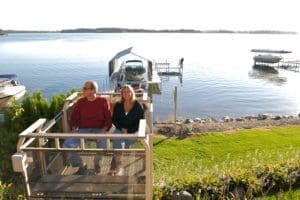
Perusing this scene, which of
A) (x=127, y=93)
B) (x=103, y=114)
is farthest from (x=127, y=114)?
(x=103, y=114)

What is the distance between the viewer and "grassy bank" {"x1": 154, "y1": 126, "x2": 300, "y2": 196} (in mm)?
6848

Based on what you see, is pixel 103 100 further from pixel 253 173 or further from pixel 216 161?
pixel 216 161

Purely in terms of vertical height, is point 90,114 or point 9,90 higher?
point 90,114

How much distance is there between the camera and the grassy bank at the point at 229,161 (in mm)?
6848

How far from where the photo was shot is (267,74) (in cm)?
5331

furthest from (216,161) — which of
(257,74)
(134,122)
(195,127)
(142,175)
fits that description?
(257,74)

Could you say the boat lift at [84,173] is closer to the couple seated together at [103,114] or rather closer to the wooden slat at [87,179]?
the wooden slat at [87,179]

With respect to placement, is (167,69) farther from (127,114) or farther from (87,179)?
(87,179)

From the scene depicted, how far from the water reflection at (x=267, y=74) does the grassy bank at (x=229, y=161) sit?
3278cm

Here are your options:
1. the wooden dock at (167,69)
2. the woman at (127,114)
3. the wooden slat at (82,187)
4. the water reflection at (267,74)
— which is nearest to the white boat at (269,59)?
the water reflection at (267,74)

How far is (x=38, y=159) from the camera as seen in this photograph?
15.1ft

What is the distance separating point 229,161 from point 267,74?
4548cm

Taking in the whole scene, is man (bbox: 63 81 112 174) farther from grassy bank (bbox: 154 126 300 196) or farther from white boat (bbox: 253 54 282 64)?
white boat (bbox: 253 54 282 64)

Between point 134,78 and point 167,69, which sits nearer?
point 134,78
